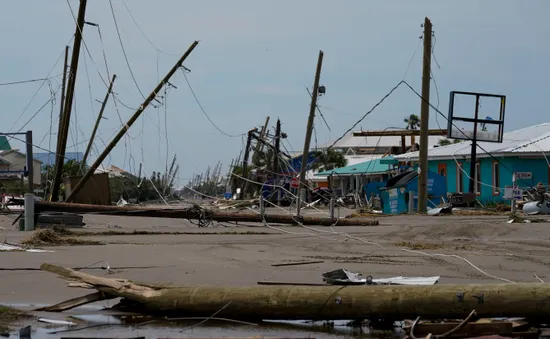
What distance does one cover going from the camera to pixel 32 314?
9.74 meters

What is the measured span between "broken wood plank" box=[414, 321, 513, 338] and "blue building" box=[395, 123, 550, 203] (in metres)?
27.8

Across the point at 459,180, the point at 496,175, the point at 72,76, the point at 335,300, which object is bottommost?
the point at 335,300

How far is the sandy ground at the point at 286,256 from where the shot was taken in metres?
12.3

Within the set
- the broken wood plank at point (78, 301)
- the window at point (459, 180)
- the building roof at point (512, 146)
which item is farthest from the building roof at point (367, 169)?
the broken wood plank at point (78, 301)

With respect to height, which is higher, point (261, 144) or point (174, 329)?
point (261, 144)

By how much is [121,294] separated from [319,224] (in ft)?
52.4

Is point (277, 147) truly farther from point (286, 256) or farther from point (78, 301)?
point (78, 301)

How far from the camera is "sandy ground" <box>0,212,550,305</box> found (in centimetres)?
1227

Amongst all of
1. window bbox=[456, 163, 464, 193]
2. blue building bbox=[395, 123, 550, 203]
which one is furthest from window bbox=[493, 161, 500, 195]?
window bbox=[456, 163, 464, 193]

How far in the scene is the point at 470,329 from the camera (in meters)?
8.38

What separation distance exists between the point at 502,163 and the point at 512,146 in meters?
1.01

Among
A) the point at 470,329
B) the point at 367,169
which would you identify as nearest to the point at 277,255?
the point at 470,329

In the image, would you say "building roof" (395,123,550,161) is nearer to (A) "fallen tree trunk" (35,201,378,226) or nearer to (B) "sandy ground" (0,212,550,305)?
(A) "fallen tree trunk" (35,201,378,226)

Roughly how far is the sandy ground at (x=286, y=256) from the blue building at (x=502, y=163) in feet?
50.8
